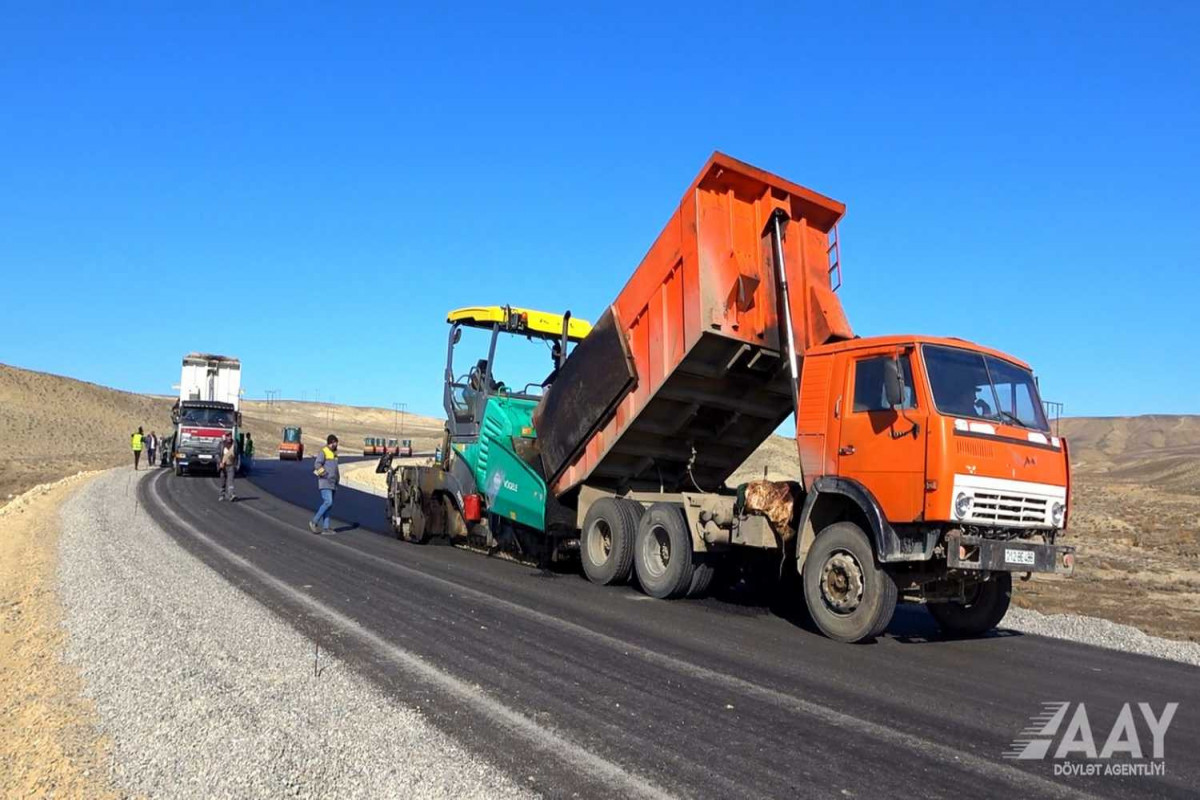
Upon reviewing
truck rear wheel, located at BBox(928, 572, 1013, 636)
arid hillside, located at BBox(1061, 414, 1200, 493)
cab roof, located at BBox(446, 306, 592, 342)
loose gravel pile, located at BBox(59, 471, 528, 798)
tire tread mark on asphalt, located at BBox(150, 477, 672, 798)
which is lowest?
loose gravel pile, located at BBox(59, 471, 528, 798)

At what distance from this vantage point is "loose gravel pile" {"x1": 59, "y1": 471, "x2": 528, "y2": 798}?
164 inches

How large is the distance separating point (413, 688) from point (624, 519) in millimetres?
4836

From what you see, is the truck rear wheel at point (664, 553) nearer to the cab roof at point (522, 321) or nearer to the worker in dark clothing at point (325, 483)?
the cab roof at point (522, 321)

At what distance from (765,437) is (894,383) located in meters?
3.53

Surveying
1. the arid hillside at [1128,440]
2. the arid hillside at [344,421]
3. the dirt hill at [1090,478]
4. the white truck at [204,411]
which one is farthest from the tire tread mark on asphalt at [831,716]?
the arid hillside at [344,421]

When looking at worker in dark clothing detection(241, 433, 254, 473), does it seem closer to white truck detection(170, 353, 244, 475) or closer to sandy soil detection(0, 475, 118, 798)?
white truck detection(170, 353, 244, 475)

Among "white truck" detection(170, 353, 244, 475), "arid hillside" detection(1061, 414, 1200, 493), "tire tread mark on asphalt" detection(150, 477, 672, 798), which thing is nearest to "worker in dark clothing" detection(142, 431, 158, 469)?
"white truck" detection(170, 353, 244, 475)

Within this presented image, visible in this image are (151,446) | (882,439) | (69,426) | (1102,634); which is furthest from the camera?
(69,426)

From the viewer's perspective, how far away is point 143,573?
33.2 feet

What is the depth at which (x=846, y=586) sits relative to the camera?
7602mm

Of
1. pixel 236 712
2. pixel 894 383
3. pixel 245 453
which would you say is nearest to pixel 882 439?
pixel 894 383

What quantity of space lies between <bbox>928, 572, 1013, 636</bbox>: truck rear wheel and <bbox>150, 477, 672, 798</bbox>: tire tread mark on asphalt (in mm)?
5105

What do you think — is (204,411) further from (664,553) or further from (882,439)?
(882,439)

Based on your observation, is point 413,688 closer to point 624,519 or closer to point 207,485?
point 624,519
